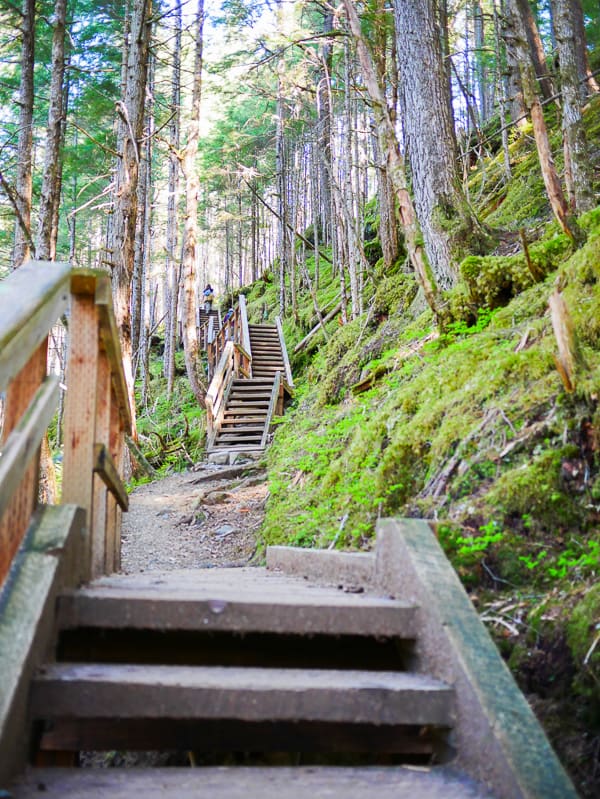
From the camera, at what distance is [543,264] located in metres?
5.09

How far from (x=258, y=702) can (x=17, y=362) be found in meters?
1.17

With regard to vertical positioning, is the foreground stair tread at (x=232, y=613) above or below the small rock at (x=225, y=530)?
above

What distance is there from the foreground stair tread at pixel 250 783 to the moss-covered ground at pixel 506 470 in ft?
1.65

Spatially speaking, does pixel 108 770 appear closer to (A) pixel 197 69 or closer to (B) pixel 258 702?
(B) pixel 258 702

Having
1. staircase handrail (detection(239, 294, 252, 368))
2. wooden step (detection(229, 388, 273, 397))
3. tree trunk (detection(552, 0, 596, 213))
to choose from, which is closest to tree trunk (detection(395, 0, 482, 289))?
tree trunk (detection(552, 0, 596, 213))

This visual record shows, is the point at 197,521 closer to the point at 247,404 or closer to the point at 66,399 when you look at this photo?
the point at 66,399

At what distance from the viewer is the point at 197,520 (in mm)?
7914

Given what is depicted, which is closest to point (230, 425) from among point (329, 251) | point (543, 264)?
point (543, 264)

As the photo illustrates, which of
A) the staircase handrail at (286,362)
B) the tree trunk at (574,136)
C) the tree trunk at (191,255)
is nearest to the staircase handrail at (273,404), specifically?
the staircase handrail at (286,362)

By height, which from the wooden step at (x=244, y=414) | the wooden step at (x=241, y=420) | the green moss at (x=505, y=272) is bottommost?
the wooden step at (x=241, y=420)

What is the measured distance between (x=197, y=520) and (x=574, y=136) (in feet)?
20.7

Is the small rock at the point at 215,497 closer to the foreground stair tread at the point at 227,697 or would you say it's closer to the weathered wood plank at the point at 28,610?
the weathered wood plank at the point at 28,610

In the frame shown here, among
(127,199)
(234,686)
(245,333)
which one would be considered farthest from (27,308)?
(245,333)

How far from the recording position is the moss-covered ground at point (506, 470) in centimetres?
209
